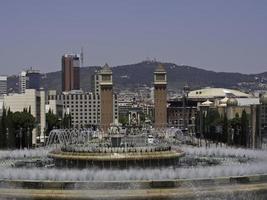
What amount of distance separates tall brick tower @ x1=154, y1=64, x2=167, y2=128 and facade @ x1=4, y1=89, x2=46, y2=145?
15452 mm

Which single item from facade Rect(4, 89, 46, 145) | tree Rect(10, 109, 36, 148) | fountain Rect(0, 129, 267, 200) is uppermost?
facade Rect(4, 89, 46, 145)

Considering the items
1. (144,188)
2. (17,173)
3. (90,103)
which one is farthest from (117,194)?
(90,103)

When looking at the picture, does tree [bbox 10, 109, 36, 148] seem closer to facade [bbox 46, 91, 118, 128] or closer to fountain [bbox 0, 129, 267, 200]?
fountain [bbox 0, 129, 267, 200]

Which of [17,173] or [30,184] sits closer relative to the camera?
[30,184]

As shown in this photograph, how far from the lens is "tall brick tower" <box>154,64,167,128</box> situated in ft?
271

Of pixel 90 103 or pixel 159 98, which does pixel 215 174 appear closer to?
pixel 159 98

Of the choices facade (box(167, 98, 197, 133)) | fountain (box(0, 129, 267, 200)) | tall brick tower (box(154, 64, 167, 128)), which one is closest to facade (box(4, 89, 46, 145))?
tall brick tower (box(154, 64, 167, 128))

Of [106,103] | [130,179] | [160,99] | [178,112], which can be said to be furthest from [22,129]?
[178,112]

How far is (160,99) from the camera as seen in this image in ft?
273

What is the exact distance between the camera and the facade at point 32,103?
72.8 m

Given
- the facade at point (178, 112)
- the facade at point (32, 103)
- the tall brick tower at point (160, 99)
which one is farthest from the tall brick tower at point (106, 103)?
the facade at point (178, 112)

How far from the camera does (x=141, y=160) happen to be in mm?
22031

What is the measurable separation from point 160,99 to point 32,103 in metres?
18.4

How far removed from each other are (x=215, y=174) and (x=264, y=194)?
1688 millimetres
